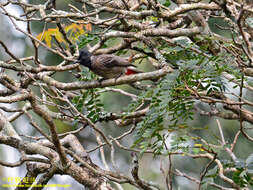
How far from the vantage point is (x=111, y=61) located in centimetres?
541

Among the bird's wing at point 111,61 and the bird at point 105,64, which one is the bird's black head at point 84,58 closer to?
the bird at point 105,64

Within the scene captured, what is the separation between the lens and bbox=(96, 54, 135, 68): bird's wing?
17.6 feet

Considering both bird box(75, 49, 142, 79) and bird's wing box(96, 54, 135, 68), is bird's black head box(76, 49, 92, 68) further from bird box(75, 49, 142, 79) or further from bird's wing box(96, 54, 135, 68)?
bird's wing box(96, 54, 135, 68)

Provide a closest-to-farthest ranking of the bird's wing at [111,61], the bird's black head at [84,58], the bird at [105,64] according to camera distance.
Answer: the bird's black head at [84,58] → the bird at [105,64] → the bird's wing at [111,61]

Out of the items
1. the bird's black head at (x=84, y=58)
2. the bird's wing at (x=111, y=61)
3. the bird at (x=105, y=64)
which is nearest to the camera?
the bird's black head at (x=84, y=58)

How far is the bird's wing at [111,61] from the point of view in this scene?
5363 mm

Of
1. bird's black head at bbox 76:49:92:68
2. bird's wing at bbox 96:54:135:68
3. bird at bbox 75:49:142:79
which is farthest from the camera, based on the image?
bird's wing at bbox 96:54:135:68

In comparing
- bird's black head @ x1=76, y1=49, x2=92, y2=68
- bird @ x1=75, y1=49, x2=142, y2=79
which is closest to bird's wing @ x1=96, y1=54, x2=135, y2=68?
bird @ x1=75, y1=49, x2=142, y2=79

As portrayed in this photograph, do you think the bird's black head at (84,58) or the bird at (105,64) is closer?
the bird's black head at (84,58)

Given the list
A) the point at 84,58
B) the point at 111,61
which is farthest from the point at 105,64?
the point at 84,58

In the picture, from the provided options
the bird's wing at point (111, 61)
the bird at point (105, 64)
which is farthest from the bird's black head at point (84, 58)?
the bird's wing at point (111, 61)

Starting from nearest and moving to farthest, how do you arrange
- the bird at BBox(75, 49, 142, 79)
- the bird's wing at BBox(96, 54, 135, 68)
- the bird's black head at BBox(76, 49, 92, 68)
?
the bird's black head at BBox(76, 49, 92, 68), the bird at BBox(75, 49, 142, 79), the bird's wing at BBox(96, 54, 135, 68)

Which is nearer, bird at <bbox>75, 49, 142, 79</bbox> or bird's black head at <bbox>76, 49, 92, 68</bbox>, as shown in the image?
bird's black head at <bbox>76, 49, 92, 68</bbox>

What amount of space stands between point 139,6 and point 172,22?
0.54 metres
